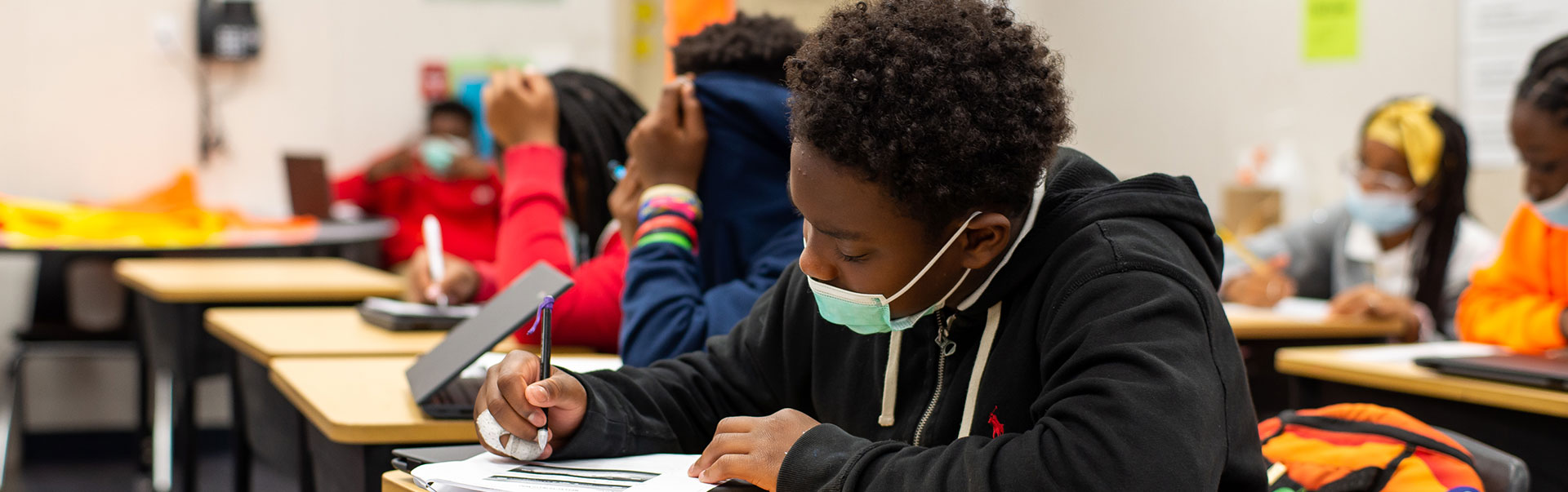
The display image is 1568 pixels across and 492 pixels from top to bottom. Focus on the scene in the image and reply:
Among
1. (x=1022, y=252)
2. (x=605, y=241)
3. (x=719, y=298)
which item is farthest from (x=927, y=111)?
(x=605, y=241)

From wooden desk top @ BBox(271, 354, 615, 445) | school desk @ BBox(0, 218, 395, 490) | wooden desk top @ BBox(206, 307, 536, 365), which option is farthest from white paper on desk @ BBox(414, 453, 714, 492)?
school desk @ BBox(0, 218, 395, 490)

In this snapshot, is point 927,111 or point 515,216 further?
point 515,216

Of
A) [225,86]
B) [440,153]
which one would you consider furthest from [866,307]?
[225,86]

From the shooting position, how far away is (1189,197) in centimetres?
108

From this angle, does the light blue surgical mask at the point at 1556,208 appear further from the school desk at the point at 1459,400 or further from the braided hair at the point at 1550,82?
the school desk at the point at 1459,400

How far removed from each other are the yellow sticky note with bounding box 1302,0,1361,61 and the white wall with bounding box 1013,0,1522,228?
0.10ft

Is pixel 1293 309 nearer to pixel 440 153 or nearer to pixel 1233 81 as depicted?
pixel 1233 81

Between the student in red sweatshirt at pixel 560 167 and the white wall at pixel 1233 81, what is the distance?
78.6 inches

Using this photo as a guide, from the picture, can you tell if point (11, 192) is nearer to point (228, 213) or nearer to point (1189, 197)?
point (228, 213)

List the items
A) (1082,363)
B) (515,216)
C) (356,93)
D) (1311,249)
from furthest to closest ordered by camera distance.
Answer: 1. (356,93)
2. (1311,249)
3. (515,216)
4. (1082,363)

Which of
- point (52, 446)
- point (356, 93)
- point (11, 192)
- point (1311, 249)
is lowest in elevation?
point (52, 446)

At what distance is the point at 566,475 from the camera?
113 cm

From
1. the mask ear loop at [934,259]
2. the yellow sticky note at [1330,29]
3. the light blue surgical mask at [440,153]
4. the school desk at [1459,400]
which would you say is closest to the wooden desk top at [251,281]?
the light blue surgical mask at [440,153]

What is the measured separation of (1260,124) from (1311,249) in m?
0.76
